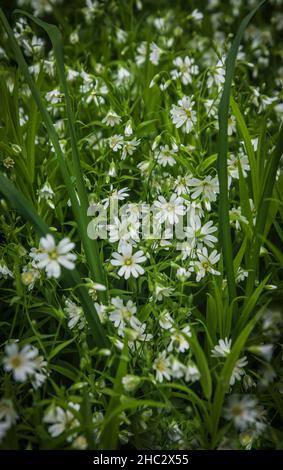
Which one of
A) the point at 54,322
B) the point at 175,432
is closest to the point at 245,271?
the point at 175,432

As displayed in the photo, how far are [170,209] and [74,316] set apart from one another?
52cm

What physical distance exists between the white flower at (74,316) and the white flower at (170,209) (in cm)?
44

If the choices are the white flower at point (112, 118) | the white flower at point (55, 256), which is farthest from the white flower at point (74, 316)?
the white flower at point (112, 118)

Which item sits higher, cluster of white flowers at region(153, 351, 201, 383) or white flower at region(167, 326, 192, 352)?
white flower at region(167, 326, 192, 352)

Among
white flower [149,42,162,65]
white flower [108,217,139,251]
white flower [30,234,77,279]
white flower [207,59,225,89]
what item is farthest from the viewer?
white flower [149,42,162,65]

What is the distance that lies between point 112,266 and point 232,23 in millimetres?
2507

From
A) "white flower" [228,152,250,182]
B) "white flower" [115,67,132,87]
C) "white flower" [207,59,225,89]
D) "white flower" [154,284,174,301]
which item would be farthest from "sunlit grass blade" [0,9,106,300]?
"white flower" [115,67,132,87]

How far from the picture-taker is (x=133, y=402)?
4.94 feet

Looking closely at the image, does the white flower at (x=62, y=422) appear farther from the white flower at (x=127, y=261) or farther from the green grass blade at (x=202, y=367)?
the white flower at (x=127, y=261)

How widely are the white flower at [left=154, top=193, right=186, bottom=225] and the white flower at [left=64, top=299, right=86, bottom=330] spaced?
0.44 meters

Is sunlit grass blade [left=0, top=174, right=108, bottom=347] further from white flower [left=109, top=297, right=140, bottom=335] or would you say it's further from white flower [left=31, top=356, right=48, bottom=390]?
white flower [left=31, top=356, right=48, bottom=390]

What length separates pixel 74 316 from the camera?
1875 mm

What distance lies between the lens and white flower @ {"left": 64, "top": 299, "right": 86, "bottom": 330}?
185 cm

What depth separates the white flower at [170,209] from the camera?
2002mm
